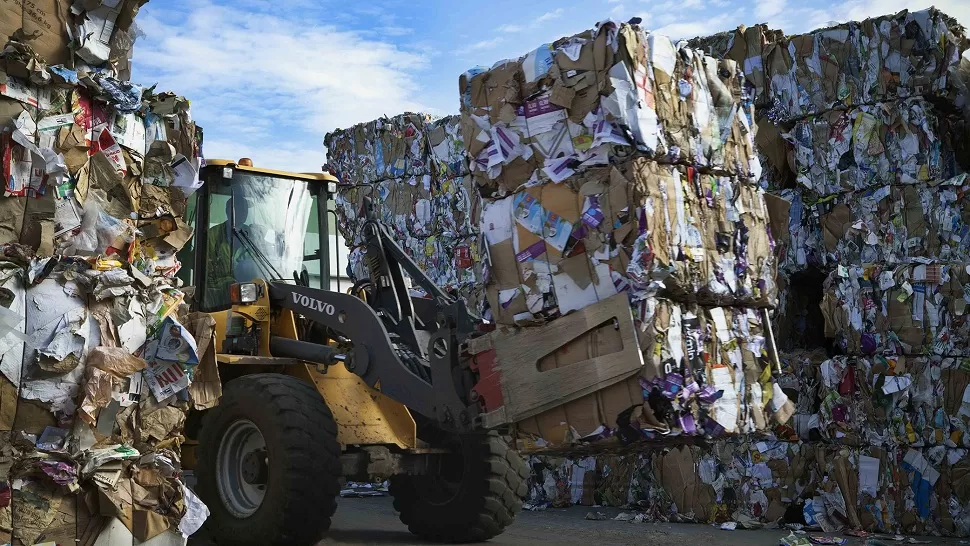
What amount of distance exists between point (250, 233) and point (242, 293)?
483mm

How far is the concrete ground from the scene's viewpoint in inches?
280

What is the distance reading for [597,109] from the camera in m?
5.08

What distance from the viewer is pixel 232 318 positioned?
709 centimetres

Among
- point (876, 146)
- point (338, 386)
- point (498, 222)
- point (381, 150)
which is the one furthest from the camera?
point (381, 150)

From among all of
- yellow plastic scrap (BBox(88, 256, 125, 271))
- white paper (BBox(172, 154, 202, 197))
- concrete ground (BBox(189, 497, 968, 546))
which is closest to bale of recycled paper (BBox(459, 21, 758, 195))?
white paper (BBox(172, 154, 202, 197))

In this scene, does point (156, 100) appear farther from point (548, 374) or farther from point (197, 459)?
point (197, 459)

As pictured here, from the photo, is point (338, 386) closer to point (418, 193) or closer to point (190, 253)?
point (190, 253)

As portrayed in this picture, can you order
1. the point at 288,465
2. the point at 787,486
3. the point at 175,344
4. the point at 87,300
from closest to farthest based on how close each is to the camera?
the point at 87,300 → the point at 175,344 → the point at 288,465 → the point at 787,486

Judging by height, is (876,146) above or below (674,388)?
above

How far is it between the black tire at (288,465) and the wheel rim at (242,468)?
2.4 inches

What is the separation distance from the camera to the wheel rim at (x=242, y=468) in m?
6.43

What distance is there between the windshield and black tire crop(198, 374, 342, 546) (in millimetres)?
1072

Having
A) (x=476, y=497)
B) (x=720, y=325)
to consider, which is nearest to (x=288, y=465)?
(x=476, y=497)

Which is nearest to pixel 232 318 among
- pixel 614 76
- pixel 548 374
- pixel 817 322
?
pixel 548 374
